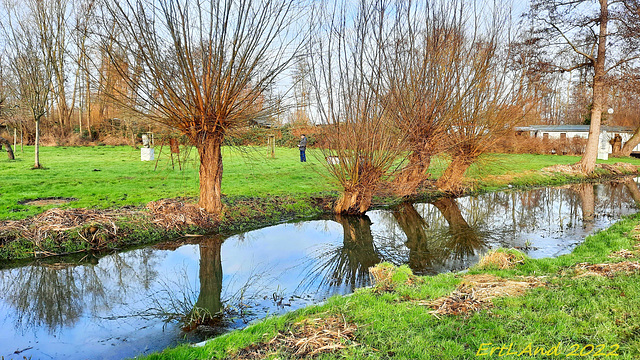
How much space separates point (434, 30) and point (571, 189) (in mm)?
9434

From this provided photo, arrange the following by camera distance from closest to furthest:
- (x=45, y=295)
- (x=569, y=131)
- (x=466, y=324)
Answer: (x=466, y=324), (x=45, y=295), (x=569, y=131)

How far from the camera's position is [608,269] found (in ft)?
16.5

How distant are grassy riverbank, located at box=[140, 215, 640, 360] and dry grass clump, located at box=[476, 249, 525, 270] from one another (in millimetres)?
803

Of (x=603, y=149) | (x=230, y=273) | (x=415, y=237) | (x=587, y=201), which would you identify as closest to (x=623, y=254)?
(x=415, y=237)

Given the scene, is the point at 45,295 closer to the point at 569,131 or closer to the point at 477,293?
the point at 477,293

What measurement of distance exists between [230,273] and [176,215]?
104 inches

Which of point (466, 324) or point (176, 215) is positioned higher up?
point (176, 215)

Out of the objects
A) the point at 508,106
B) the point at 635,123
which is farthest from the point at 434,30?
the point at 635,123

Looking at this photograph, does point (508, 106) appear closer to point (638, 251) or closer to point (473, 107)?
point (473, 107)

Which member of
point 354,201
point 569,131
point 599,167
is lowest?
point 354,201

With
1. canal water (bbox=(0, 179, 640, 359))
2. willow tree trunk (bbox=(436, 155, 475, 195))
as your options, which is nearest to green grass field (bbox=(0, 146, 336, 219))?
canal water (bbox=(0, 179, 640, 359))

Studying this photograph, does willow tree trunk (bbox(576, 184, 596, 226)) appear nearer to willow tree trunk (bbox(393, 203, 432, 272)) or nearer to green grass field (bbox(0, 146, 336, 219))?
willow tree trunk (bbox(393, 203, 432, 272))

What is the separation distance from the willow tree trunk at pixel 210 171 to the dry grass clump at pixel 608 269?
669cm

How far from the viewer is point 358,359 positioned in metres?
3.21
